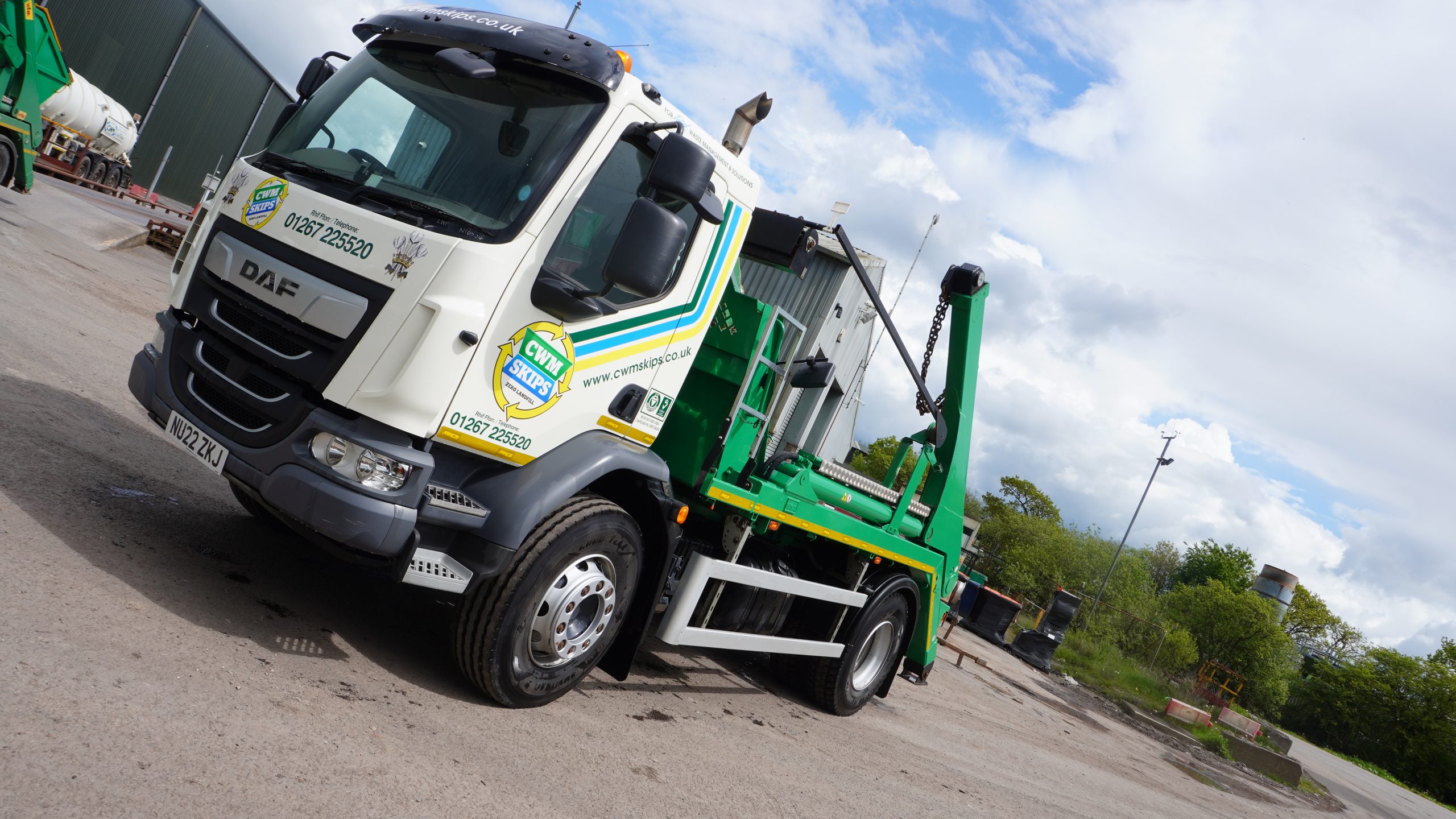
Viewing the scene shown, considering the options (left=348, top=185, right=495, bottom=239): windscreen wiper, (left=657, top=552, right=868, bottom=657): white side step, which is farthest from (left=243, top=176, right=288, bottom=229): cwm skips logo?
(left=657, top=552, right=868, bottom=657): white side step

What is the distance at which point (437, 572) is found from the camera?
3.77 metres

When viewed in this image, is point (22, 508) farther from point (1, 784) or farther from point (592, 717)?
point (592, 717)

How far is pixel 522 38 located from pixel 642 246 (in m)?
1.08

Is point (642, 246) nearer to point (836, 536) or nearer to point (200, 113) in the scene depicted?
point (836, 536)

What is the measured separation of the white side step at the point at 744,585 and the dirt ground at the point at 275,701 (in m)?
0.46

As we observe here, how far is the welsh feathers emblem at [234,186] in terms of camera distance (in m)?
4.23

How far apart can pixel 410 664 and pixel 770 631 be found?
2499 millimetres

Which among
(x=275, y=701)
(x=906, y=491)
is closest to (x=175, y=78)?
(x=906, y=491)

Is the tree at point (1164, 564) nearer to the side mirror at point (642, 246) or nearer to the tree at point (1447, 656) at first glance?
the tree at point (1447, 656)

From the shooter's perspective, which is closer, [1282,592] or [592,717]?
[592,717]

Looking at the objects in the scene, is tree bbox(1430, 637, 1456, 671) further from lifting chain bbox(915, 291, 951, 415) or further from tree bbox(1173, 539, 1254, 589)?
lifting chain bbox(915, 291, 951, 415)

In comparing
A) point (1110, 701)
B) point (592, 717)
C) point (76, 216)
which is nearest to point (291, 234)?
point (592, 717)

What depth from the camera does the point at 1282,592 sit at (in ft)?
184

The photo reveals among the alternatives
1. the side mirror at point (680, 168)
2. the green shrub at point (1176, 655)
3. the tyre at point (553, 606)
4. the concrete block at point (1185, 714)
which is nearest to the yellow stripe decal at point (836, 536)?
the tyre at point (553, 606)
